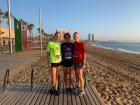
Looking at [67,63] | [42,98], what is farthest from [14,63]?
[42,98]

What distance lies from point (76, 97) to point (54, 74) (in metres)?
0.97

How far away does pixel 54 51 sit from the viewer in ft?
25.3

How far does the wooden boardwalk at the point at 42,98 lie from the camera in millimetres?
7074

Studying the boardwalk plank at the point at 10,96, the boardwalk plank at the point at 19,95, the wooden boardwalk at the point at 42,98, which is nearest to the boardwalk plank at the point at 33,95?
the wooden boardwalk at the point at 42,98

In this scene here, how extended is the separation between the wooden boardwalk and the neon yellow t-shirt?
1121 mm

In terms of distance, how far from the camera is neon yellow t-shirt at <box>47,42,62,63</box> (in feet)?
25.2

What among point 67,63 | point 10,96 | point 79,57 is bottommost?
point 10,96

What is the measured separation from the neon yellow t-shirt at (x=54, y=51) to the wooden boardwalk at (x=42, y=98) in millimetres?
1121

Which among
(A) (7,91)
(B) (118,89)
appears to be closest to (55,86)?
(A) (7,91)

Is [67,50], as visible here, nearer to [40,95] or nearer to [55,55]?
[55,55]

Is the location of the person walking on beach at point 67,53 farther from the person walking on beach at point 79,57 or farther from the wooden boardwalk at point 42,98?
the wooden boardwalk at point 42,98

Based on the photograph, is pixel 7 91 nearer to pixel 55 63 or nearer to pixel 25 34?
pixel 55 63

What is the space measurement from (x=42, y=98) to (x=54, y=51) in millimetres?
1438

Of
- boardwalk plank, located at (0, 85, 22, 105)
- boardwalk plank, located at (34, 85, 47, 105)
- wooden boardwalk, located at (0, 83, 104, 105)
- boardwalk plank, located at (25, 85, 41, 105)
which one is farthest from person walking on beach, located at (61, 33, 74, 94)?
boardwalk plank, located at (0, 85, 22, 105)
